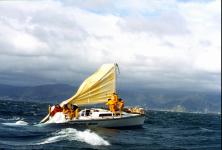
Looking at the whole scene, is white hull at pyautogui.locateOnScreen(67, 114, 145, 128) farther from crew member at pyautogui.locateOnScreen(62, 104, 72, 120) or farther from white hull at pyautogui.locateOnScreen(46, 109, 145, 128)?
crew member at pyautogui.locateOnScreen(62, 104, 72, 120)

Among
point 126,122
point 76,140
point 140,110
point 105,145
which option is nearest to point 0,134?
point 76,140

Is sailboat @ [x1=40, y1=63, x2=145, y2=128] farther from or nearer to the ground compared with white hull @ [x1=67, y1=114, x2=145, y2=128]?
farther from the ground

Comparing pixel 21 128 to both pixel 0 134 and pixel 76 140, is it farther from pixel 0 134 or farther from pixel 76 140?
pixel 76 140

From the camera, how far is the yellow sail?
71.4 m

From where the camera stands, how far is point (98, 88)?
235 ft

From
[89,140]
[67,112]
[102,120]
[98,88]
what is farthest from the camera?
[98,88]

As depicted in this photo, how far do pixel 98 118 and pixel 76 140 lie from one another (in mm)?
16211

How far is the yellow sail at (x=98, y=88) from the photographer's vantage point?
A: 7144 centimetres

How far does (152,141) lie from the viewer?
55.2m

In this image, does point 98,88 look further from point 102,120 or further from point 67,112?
point 102,120

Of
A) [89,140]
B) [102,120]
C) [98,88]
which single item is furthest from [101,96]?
[89,140]

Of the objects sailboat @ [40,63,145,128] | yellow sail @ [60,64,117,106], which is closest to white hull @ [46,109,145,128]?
sailboat @ [40,63,145,128]

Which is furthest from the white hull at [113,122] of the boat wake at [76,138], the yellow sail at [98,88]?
the boat wake at [76,138]

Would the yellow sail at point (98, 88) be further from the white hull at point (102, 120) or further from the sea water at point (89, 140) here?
the sea water at point (89, 140)
